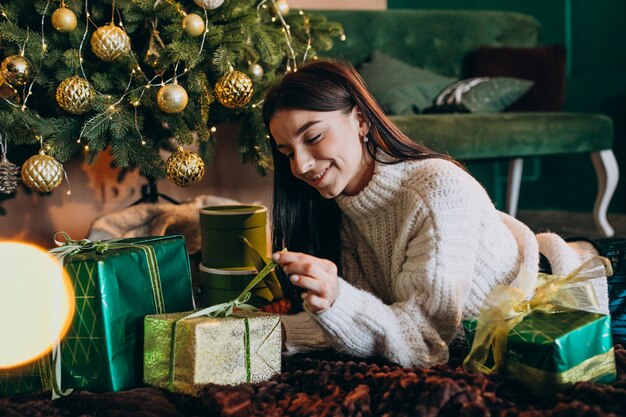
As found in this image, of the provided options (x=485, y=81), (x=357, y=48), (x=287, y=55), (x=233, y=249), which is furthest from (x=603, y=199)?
(x=233, y=249)

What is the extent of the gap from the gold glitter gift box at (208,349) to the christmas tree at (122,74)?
0.60m

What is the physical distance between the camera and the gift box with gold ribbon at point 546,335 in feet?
3.23

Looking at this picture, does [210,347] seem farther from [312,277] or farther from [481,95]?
[481,95]

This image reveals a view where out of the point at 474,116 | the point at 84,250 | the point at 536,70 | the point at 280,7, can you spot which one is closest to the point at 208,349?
the point at 84,250

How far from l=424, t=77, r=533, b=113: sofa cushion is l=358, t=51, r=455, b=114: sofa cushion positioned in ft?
0.17

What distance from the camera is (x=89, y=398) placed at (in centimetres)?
106

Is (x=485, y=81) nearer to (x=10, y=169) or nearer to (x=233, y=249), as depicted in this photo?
(x=233, y=249)

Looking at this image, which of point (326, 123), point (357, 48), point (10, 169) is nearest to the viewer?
point (326, 123)

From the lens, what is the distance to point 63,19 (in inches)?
57.7

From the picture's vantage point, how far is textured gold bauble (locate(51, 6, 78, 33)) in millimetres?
1466

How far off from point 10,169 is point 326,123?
80 cm

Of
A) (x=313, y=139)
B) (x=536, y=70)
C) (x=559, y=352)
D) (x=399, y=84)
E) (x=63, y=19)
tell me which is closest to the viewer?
(x=559, y=352)

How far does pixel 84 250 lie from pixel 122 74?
61 centimetres

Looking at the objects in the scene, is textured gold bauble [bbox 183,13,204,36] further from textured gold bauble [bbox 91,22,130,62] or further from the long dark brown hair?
the long dark brown hair
